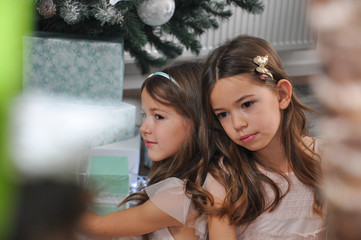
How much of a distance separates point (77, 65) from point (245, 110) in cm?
85

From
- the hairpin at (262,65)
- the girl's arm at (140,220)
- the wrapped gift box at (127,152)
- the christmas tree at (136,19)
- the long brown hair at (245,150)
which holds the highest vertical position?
the christmas tree at (136,19)

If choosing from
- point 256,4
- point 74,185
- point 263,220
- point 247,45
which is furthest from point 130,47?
point 74,185

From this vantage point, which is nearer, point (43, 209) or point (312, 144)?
point (43, 209)

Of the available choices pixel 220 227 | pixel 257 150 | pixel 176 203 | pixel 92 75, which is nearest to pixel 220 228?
pixel 220 227

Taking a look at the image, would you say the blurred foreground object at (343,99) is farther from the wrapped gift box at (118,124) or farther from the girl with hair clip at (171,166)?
the wrapped gift box at (118,124)

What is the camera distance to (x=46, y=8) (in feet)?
4.48

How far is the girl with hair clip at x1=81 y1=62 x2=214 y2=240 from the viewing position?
3.49 feet

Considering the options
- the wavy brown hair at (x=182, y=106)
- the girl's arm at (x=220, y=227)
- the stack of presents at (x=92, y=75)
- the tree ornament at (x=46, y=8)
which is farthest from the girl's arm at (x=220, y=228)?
the tree ornament at (x=46, y=8)

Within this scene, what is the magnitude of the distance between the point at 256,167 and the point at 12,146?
3.48 feet

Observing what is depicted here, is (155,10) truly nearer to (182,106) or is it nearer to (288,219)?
(182,106)

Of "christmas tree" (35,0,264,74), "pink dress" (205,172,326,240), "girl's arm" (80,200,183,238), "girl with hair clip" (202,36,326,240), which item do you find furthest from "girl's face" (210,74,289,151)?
"christmas tree" (35,0,264,74)

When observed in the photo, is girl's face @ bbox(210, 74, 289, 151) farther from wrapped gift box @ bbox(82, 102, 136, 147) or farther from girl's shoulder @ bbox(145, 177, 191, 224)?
wrapped gift box @ bbox(82, 102, 136, 147)

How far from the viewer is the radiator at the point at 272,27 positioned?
306 centimetres

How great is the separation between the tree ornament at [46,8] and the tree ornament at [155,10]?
0.91ft
